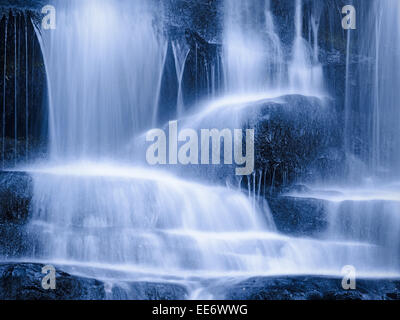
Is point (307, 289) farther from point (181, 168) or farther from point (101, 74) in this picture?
point (101, 74)

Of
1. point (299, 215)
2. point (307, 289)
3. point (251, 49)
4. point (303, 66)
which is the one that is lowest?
point (307, 289)

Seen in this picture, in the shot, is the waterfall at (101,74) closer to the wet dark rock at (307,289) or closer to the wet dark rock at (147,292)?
the wet dark rock at (147,292)

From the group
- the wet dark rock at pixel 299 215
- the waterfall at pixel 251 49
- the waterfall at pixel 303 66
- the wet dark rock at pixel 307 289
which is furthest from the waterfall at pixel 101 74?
the wet dark rock at pixel 307 289

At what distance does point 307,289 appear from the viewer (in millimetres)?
5672

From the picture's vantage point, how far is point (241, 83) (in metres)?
9.14

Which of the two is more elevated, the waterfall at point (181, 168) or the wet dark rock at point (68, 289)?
the waterfall at point (181, 168)

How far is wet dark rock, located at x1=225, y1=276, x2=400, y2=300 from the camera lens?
5.51 m

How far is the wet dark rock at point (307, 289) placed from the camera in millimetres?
5508

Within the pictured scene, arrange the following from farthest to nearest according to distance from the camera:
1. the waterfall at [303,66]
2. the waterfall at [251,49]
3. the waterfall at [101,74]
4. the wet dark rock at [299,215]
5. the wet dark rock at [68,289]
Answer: the waterfall at [303,66] → the waterfall at [251,49] → the waterfall at [101,74] → the wet dark rock at [299,215] → the wet dark rock at [68,289]

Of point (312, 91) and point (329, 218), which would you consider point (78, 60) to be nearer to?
point (312, 91)

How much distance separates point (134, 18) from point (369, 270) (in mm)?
5248

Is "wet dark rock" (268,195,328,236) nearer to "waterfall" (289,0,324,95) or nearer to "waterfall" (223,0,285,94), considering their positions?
"waterfall" (223,0,285,94)

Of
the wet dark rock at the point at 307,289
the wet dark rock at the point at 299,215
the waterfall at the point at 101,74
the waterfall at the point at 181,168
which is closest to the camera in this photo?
the wet dark rock at the point at 307,289

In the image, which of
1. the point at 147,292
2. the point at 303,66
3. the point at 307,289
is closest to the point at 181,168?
the point at 147,292
